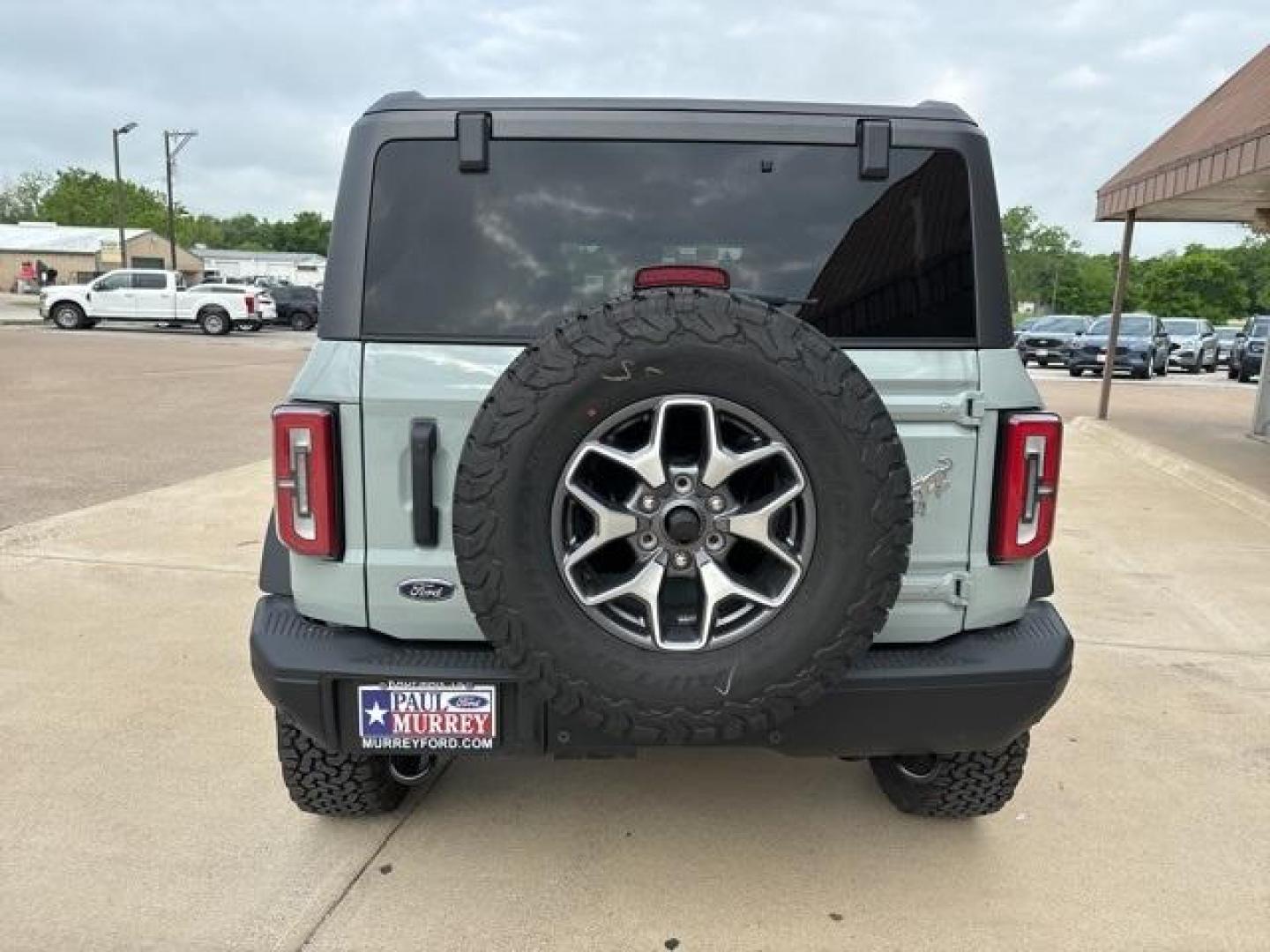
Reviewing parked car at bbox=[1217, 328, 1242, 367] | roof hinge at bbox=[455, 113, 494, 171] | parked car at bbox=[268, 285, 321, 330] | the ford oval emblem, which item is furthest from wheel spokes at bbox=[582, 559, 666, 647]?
parked car at bbox=[268, 285, 321, 330]

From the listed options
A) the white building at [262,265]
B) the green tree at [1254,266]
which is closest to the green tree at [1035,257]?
the green tree at [1254,266]

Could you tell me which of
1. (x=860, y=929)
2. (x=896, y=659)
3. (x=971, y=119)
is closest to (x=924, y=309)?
(x=971, y=119)

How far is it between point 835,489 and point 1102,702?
2.53 metres

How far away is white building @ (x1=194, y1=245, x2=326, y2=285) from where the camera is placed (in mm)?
82375

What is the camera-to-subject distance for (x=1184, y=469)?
9.25 m

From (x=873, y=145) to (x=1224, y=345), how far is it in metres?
31.9

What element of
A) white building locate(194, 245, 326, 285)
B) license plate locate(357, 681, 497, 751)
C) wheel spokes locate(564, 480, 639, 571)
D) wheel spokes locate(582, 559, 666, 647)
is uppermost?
white building locate(194, 245, 326, 285)

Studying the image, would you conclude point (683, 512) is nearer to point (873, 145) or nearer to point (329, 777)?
point (873, 145)

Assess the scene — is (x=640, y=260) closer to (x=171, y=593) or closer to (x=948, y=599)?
(x=948, y=599)

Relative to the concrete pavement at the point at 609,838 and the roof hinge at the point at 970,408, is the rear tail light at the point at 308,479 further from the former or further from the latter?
the roof hinge at the point at 970,408

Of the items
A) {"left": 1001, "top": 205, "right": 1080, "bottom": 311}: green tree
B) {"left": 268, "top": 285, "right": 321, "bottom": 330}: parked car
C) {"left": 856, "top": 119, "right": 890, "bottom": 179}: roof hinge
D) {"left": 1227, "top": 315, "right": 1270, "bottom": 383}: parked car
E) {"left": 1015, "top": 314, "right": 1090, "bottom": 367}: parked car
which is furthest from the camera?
{"left": 1001, "top": 205, "right": 1080, "bottom": 311}: green tree

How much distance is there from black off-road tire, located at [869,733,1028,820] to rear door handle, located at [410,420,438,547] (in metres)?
1.58

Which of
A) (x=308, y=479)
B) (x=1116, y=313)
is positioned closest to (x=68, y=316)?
(x=1116, y=313)

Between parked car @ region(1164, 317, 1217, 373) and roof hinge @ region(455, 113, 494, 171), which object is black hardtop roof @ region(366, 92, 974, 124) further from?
parked car @ region(1164, 317, 1217, 373)
